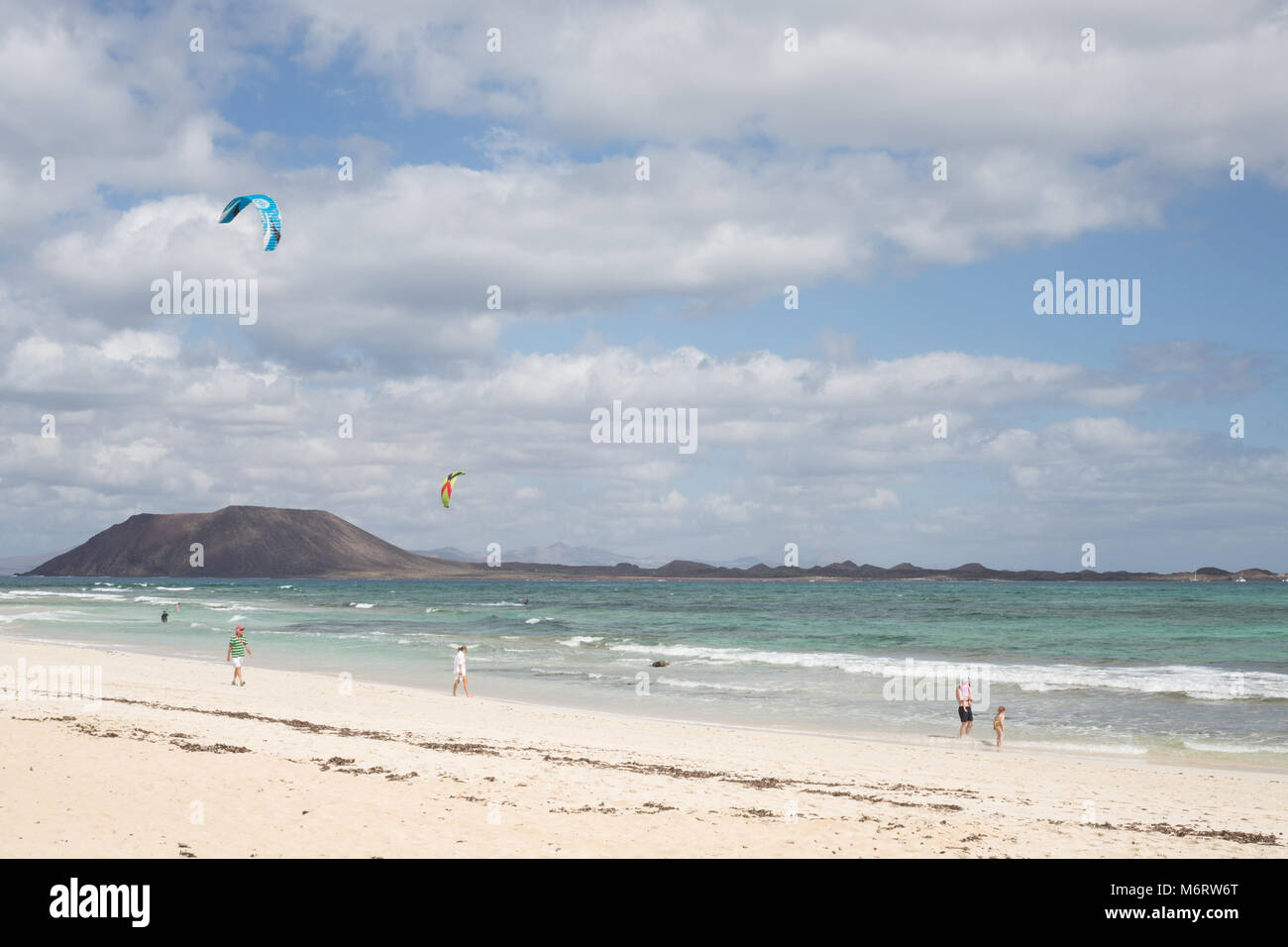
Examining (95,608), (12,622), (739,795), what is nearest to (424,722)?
(739,795)

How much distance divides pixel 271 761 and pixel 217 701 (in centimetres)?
931

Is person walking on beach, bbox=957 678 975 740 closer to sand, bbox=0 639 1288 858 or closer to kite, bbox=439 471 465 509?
sand, bbox=0 639 1288 858

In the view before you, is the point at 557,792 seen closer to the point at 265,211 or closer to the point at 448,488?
the point at 265,211

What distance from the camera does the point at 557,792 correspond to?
10.6m

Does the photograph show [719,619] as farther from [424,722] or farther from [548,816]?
[548,816]

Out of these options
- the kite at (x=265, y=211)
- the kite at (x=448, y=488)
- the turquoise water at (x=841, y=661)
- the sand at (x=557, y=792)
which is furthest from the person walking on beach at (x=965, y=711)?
the kite at (x=448, y=488)

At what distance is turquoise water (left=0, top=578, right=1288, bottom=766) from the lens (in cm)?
1969

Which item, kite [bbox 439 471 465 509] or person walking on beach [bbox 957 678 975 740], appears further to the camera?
kite [bbox 439 471 465 509]

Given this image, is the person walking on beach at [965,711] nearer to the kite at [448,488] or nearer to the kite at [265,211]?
the kite at [265,211]

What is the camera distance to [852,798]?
11.0 meters

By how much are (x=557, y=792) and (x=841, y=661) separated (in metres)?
23.4

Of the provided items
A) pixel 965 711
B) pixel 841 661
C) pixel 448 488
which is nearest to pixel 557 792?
pixel 965 711

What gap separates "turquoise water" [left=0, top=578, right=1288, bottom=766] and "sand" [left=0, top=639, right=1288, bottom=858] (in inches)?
134

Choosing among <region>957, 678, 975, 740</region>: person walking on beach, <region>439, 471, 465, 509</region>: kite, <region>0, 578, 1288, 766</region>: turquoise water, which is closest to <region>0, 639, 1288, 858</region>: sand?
<region>957, 678, 975, 740</region>: person walking on beach
